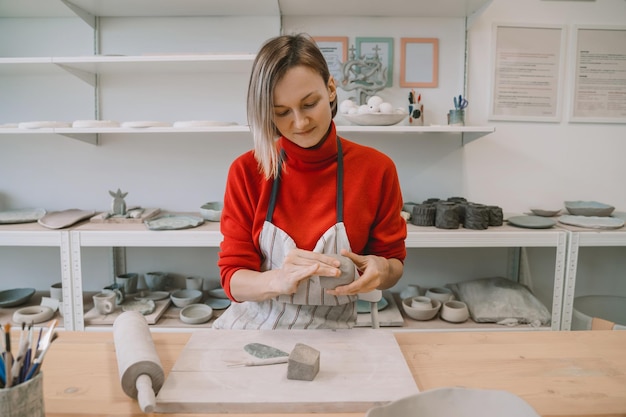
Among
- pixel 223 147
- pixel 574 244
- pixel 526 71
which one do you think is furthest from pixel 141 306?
pixel 526 71

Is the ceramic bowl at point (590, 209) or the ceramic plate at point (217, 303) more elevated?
the ceramic bowl at point (590, 209)

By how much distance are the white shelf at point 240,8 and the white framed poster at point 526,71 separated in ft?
1.02

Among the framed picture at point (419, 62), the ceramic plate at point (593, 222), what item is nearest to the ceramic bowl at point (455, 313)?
the ceramic plate at point (593, 222)

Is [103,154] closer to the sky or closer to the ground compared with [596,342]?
closer to the sky

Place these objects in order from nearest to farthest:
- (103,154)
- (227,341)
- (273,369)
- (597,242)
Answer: (273,369)
(227,341)
(597,242)
(103,154)

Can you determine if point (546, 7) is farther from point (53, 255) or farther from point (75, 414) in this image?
point (53, 255)

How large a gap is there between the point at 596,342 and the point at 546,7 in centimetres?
218

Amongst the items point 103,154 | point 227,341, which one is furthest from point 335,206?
point 103,154

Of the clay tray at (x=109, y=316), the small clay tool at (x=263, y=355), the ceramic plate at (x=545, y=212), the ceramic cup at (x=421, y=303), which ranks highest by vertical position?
the ceramic plate at (x=545, y=212)

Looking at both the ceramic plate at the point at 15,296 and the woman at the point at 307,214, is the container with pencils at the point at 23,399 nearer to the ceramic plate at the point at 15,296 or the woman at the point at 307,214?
the woman at the point at 307,214

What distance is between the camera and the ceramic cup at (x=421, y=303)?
86.2 inches

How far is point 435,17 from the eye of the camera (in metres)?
2.47

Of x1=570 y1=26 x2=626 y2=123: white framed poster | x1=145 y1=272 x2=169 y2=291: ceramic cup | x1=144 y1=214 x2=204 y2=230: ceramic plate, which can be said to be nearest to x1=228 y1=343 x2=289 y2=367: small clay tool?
x1=144 y1=214 x2=204 y2=230: ceramic plate

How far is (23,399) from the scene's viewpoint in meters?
0.59
